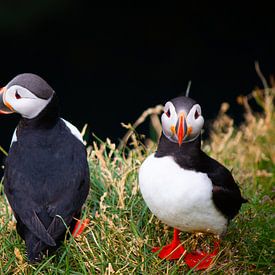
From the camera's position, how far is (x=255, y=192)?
3.92 meters

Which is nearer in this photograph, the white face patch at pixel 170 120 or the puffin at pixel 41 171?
the white face patch at pixel 170 120

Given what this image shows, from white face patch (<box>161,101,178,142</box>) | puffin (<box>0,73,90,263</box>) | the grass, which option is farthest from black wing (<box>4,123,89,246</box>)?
white face patch (<box>161,101,178,142</box>)

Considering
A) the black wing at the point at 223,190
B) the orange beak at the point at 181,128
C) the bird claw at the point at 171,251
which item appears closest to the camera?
the orange beak at the point at 181,128

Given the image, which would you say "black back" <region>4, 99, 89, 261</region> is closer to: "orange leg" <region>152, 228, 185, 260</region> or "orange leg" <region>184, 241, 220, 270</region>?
"orange leg" <region>152, 228, 185, 260</region>

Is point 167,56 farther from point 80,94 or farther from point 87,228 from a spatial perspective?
point 87,228

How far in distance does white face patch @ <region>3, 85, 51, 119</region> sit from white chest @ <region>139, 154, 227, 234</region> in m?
0.60

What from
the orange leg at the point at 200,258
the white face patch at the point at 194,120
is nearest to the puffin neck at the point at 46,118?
the white face patch at the point at 194,120

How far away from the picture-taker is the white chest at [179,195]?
2969mm

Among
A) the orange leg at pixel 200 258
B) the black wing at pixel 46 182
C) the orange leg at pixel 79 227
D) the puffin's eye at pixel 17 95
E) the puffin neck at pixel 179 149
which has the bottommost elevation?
the orange leg at pixel 200 258

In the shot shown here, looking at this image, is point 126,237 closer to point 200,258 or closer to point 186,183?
point 200,258

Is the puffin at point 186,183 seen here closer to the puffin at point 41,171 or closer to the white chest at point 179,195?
the white chest at point 179,195

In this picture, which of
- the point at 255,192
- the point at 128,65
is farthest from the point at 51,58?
the point at 255,192

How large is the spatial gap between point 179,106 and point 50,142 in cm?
72

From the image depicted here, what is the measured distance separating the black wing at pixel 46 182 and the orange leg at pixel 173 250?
17.6 inches
